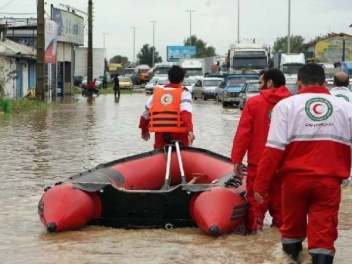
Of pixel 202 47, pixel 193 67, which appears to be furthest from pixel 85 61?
pixel 202 47

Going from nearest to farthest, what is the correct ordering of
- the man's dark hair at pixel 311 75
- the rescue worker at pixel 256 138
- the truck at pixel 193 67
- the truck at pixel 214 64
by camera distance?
the man's dark hair at pixel 311 75 → the rescue worker at pixel 256 138 → the truck at pixel 214 64 → the truck at pixel 193 67

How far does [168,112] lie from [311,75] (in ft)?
13.1

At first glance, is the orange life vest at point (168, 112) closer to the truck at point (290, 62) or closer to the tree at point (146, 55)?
the truck at point (290, 62)

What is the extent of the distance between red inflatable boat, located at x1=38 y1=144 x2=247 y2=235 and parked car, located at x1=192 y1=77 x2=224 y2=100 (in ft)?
125

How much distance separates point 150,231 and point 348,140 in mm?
3031

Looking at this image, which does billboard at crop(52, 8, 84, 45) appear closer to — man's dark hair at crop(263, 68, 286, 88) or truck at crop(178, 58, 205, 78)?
truck at crop(178, 58, 205, 78)

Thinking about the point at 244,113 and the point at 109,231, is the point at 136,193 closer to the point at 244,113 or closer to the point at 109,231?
the point at 109,231

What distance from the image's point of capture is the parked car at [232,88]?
38875 millimetres

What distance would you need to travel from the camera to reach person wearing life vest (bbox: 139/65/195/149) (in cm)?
1003

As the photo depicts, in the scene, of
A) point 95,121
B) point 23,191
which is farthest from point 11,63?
point 23,191

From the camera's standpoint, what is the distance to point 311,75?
6277mm

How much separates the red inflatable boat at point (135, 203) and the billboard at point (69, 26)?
143ft

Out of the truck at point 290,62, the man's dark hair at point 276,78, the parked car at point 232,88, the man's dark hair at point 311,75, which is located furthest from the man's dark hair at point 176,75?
the truck at point 290,62

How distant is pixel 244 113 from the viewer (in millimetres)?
8008
